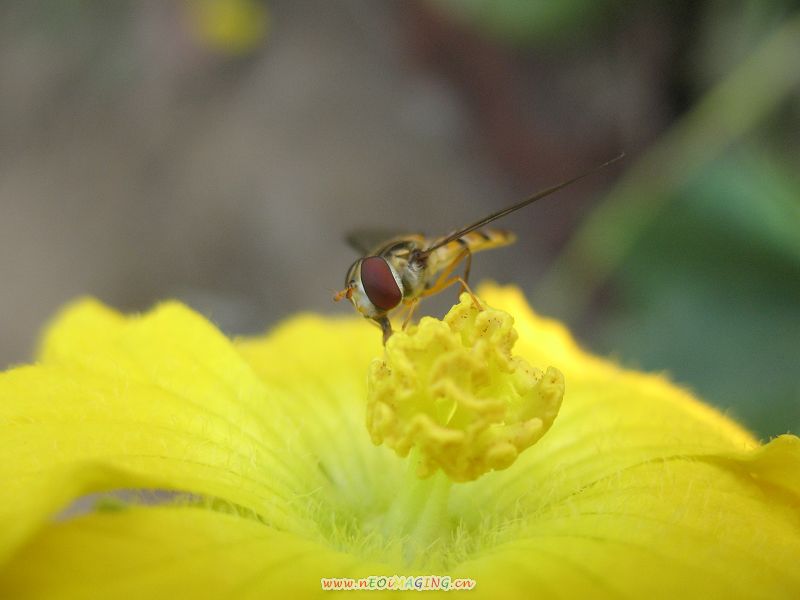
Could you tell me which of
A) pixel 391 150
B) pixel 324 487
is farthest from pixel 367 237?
pixel 391 150

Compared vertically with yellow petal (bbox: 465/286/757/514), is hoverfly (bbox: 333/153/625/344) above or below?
above

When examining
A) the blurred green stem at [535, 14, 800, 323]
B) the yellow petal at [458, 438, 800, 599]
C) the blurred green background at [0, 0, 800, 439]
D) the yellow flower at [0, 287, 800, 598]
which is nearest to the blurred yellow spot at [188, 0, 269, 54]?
the blurred green background at [0, 0, 800, 439]

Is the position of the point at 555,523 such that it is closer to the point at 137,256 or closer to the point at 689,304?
the point at 689,304

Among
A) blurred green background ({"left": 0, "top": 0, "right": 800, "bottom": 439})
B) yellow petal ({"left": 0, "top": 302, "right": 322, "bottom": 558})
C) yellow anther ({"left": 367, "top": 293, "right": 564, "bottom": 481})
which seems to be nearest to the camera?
yellow petal ({"left": 0, "top": 302, "right": 322, "bottom": 558})

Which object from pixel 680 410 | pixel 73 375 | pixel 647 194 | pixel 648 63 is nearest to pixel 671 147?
pixel 647 194

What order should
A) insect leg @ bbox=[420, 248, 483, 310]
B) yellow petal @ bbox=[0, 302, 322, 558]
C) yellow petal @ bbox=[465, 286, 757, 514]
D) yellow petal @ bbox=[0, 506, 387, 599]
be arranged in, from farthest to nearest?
insect leg @ bbox=[420, 248, 483, 310], yellow petal @ bbox=[465, 286, 757, 514], yellow petal @ bbox=[0, 302, 322, 558], yellow petal @ bbox=[0, 506, 387, 599]

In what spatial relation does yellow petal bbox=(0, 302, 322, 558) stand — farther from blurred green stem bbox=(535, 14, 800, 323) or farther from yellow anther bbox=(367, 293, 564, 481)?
blurred green stem bbox=(535, 14, 800, 323)

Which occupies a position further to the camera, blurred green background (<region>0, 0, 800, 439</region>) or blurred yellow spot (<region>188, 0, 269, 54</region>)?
blurred yellow spot (<region>188, 0, 269, 54</region>)
